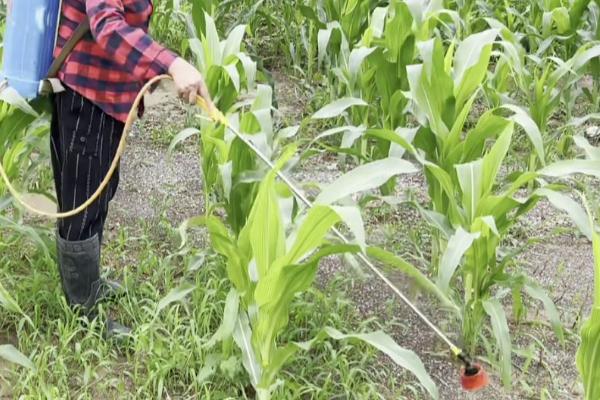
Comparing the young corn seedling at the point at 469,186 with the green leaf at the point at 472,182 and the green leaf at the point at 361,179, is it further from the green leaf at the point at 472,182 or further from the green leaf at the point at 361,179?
the green leaf at the point at 361,179

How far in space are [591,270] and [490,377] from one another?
0.85m

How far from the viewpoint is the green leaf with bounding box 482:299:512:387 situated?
2.54 m

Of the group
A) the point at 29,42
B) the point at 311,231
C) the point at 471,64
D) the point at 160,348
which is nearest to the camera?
the point at 311,231

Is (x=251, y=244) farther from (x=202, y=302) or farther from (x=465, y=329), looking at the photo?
(x=465, y=329)

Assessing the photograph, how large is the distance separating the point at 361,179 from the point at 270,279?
336mm

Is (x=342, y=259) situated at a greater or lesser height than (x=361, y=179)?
lesser

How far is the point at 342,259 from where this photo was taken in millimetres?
3186

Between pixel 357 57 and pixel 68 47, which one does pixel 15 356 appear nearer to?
pixel 68 47

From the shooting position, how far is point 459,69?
3.10 meters

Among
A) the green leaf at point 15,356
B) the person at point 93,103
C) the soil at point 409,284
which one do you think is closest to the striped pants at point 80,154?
the person at point 93,103

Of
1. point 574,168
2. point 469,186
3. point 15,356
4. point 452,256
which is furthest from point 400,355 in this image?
point 15,356

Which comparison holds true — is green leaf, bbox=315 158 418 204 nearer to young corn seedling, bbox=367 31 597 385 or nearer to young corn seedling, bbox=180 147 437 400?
young corn seedling, bbox=180 147 437 400

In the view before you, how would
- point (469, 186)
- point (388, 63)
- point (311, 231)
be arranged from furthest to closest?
point (388, 63) → point (469, 186) → point (311, 231)

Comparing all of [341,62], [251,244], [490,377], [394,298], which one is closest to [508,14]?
[341,62]
